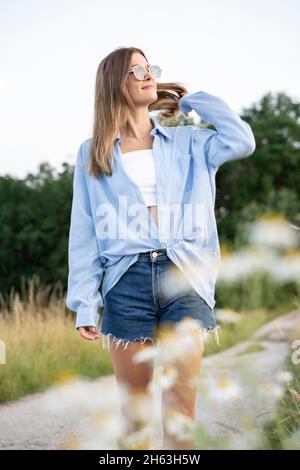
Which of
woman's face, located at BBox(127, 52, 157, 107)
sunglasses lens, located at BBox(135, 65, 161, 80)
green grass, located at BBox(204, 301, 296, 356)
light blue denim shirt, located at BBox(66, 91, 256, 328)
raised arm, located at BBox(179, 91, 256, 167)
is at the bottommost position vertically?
green grass, located at BBox(204, 301, 296, 356)

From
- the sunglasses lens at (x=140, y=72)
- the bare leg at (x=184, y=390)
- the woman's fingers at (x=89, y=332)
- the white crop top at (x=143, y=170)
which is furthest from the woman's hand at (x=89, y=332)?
the sunglasses lens at (x=140, y=72)

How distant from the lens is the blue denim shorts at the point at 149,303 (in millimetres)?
2119

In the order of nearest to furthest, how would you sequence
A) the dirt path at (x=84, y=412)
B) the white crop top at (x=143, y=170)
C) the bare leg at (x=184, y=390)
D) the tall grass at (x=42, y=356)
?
the bare leg at (x=184, y=390)
the white crop top at (x=143, y=170)
the dirt path at (x=84, y=412)
the tall grass at (x=42, y=356)

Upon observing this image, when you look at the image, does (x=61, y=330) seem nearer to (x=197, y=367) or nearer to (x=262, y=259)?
(x=262, y=259)

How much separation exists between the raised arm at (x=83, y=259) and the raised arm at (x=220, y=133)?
0.41 m

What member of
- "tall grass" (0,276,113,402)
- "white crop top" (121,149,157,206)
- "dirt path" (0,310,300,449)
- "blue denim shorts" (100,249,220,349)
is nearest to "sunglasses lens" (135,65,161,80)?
"white crop top" (121,149,157,206)

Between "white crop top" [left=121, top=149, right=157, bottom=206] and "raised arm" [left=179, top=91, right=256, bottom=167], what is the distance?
179 mm

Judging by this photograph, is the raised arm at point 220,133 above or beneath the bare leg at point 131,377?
above

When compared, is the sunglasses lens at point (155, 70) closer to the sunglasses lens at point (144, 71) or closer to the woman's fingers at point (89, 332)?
the sunglasses lens at point (144, 71)

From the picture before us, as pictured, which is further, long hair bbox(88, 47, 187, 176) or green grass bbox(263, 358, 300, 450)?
green grass bbox(263, 358, 300, 450)

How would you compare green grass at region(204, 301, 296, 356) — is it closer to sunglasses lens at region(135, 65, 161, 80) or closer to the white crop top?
the white crop top

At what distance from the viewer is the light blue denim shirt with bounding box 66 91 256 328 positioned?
2.19 metres

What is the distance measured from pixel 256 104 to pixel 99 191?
537 inches
